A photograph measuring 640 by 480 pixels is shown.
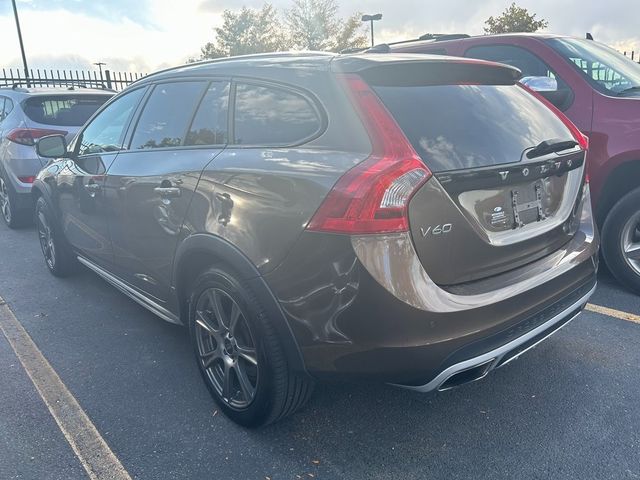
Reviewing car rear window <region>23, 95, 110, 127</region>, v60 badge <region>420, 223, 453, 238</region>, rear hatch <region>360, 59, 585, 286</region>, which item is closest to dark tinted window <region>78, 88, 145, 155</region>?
rear hatch <region>360, 59, 585, 286</region>

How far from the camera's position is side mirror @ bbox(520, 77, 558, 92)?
155 inches

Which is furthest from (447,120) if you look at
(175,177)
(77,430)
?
(77,430)

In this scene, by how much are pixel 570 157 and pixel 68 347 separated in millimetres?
3168

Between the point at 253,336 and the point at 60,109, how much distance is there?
18.1 feet

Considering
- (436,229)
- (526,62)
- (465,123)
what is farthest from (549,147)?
(526,62)

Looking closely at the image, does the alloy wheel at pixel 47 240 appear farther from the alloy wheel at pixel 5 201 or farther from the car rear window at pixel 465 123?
the car rear window at pixel 465 123

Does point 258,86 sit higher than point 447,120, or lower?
higher

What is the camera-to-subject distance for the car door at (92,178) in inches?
137

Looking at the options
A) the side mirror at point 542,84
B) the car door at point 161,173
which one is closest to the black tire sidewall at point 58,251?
the car door at point 161,173

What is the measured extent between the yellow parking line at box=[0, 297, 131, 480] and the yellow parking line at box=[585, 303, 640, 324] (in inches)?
123

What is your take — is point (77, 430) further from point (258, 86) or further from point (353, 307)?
point (258, 86)

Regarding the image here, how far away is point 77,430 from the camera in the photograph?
2.55 metres

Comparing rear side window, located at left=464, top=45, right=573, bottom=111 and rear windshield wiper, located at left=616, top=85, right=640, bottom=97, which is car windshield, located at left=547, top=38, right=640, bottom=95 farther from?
rear side window, located at left=464, top=45, right=573, bottom=111

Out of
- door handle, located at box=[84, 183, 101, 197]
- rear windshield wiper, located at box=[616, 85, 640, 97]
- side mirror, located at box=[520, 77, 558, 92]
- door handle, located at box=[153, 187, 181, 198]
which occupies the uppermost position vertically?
side mirror, located at box=[520, 77, 558, 92]
